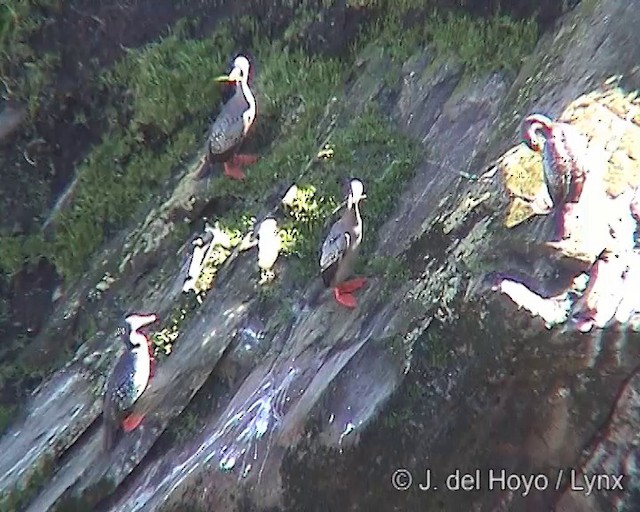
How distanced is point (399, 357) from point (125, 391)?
2262 millimetres

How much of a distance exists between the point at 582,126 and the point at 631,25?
106 cm

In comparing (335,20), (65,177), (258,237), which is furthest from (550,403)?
(65,177)

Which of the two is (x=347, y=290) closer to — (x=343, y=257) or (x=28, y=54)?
(x=343, y=257)

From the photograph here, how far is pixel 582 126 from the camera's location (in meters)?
5.76

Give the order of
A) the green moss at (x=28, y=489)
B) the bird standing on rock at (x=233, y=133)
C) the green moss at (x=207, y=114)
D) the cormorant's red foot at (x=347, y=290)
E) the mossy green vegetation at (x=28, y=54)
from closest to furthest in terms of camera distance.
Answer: the cormorant's red foot at (x=347, y=290), the green moss at (x=28, y=489), the green moss at (x=207, y=114), the bird standing on rock at (x=233, y=133), the mossy green vegetation at (x=28, y=54)

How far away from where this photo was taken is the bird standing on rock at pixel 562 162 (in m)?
5.12

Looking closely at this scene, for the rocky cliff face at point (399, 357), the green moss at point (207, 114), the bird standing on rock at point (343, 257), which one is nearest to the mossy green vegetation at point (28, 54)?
the green moss at point (207, 114)

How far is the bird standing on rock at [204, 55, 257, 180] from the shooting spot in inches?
308

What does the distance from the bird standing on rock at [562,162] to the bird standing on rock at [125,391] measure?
316cm

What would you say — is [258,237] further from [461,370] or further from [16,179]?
[16,179]

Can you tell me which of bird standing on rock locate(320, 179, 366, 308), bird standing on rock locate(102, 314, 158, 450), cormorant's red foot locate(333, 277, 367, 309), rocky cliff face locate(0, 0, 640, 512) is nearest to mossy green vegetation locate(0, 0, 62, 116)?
rocky cliff face locate(0, 0, 640, 512)

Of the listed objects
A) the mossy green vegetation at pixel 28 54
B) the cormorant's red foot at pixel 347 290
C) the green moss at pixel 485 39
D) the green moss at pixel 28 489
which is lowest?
the green moss at pixel 28 489

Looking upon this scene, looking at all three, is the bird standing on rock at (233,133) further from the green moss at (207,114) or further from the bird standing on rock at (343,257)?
the bird standing on rock at (343,257)

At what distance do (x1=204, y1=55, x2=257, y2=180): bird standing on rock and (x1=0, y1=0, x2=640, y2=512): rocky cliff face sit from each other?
12.2 inches
